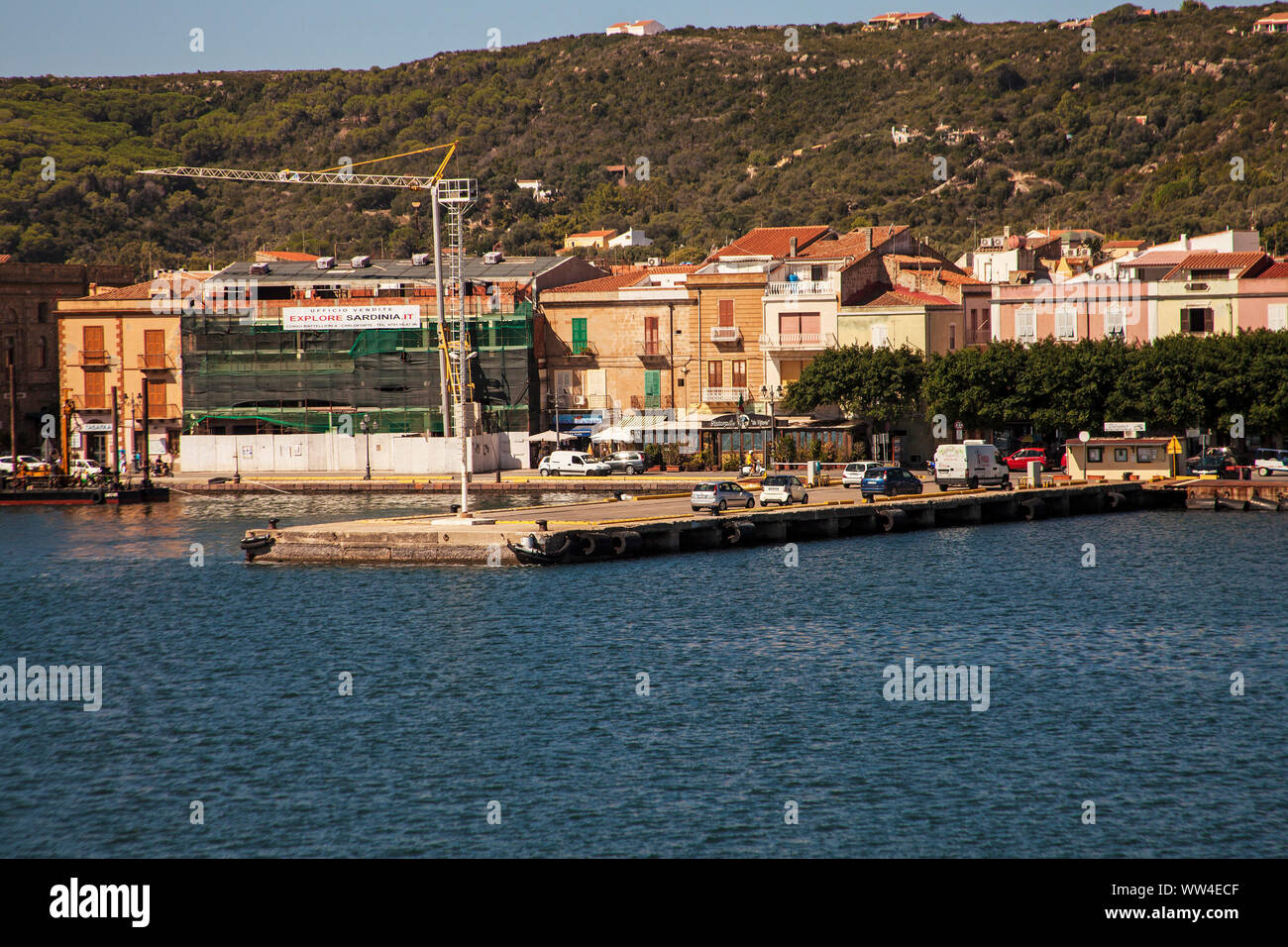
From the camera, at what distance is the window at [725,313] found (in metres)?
80.5

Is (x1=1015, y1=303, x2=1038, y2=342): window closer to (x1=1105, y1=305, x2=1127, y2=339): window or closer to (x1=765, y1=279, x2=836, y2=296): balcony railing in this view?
(x1=1105, y1=305, x2=1127, y2=339): window

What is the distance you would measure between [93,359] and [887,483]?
174ft

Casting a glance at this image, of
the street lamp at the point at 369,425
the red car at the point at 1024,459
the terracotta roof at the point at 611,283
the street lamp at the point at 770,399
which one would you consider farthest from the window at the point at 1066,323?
the street lamp at the point at 369,425

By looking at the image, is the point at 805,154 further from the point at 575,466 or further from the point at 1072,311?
the point at 575,466

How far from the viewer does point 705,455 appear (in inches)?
3017

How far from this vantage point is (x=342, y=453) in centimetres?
8294

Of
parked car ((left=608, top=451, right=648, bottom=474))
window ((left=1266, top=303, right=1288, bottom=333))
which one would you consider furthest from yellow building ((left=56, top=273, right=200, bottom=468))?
window ((left=1266, top=303, right=1288, bottom=333))

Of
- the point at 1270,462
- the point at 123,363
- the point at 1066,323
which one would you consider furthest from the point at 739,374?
the point at 123,363

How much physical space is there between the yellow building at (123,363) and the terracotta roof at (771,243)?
3330 cm

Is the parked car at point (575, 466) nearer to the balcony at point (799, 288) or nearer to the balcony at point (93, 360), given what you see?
the balcony at point (799, 288)

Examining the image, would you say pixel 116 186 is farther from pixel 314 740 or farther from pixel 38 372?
pixel 314 740
